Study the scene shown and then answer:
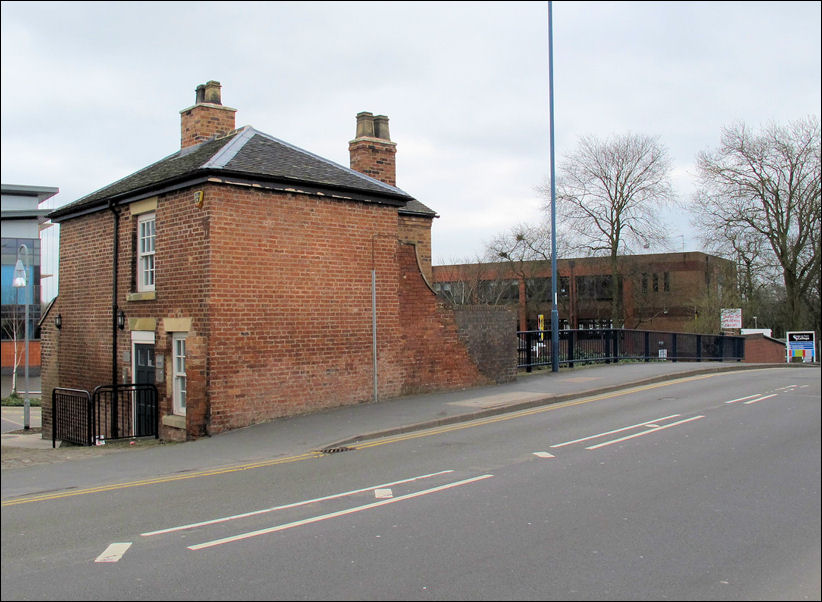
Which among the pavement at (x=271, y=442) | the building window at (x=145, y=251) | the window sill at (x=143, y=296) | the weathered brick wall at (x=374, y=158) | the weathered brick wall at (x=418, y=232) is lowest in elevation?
the pavement at (x=271, y=442)

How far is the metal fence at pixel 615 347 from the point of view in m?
21.2

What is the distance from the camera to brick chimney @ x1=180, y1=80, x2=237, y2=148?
56.8 ft

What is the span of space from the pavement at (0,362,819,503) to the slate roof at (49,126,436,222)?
469 centimetres

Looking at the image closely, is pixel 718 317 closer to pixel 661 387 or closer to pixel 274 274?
pixel 661 387

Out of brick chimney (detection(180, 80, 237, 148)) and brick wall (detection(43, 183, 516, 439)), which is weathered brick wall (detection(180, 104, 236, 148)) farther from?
brick wall (detection(43, 183, 516, 439))

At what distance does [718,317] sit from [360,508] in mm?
43101

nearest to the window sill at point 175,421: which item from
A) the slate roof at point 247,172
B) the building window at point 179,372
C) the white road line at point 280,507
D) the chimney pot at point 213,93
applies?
the building window at point 179,372

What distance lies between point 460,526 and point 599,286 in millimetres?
57497

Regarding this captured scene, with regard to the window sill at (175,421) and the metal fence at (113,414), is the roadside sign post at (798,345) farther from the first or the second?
the metal fence at (113,414)

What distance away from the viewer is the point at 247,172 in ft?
43.7

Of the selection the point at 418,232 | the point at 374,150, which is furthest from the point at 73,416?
the point at 418,232

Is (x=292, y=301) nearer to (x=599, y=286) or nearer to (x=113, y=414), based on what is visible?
(x=113, y=414)

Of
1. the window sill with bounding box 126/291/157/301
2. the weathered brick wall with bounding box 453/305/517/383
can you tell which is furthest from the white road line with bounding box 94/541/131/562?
the weathered brick wall with bounding box 453/305/517/383

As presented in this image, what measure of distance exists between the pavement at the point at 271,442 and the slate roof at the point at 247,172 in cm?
469
